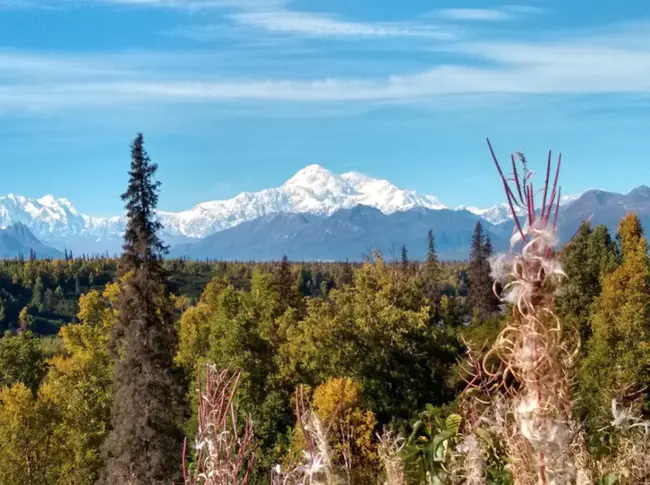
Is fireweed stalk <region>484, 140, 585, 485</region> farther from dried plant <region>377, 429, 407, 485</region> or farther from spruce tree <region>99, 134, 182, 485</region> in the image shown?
spruce tree <region>99, 134, 182, 485</region>

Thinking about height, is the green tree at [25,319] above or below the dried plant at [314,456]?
below

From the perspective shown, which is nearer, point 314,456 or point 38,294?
point 314,456

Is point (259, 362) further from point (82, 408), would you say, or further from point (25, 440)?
point (25, 440)

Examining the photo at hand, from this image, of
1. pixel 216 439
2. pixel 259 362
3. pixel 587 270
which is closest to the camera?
pixel 216 439

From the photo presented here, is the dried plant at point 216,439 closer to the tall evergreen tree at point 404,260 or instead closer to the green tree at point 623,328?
the green tree at point 623,328

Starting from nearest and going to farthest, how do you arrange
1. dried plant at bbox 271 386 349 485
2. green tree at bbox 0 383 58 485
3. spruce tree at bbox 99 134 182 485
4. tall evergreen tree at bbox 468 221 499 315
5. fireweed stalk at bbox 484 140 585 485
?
fireweed stalk at bbox 484 140 585 485 → dried plant at bbox 271 386 349 485 → spruce tree at bbox 99 134 182 485 → green tree at bbox 0 383 58 485 → tall evergreen tree at bbox 468 221 499 315

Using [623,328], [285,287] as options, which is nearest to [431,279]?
[285,287]

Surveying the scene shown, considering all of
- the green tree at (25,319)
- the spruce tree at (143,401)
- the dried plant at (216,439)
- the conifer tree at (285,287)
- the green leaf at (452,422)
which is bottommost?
the green tree at (25,319)

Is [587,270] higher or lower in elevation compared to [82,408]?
higher

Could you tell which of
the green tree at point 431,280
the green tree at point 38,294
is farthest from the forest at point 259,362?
the green tree at point 38,294

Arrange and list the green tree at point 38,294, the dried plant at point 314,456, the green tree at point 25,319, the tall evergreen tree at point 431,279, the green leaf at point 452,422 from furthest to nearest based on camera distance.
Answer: the green tree at point 38,294, the green tree at point 25,319, the tall evergreen tree at point 431,279, the green leaf at point 452,422, the dried plant at point 314,456

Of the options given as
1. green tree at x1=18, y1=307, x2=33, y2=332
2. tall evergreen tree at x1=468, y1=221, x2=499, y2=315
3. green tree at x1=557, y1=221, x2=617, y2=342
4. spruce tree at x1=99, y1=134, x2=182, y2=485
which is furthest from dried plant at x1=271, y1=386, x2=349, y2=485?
green tree at x1=18, y1=307, x2=33, y2=332

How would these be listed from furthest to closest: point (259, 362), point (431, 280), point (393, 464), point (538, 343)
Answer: point (431, 280) < point (259, 362) < point (393, 464) < point (538, 343)

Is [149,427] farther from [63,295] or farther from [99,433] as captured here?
[63,295]
